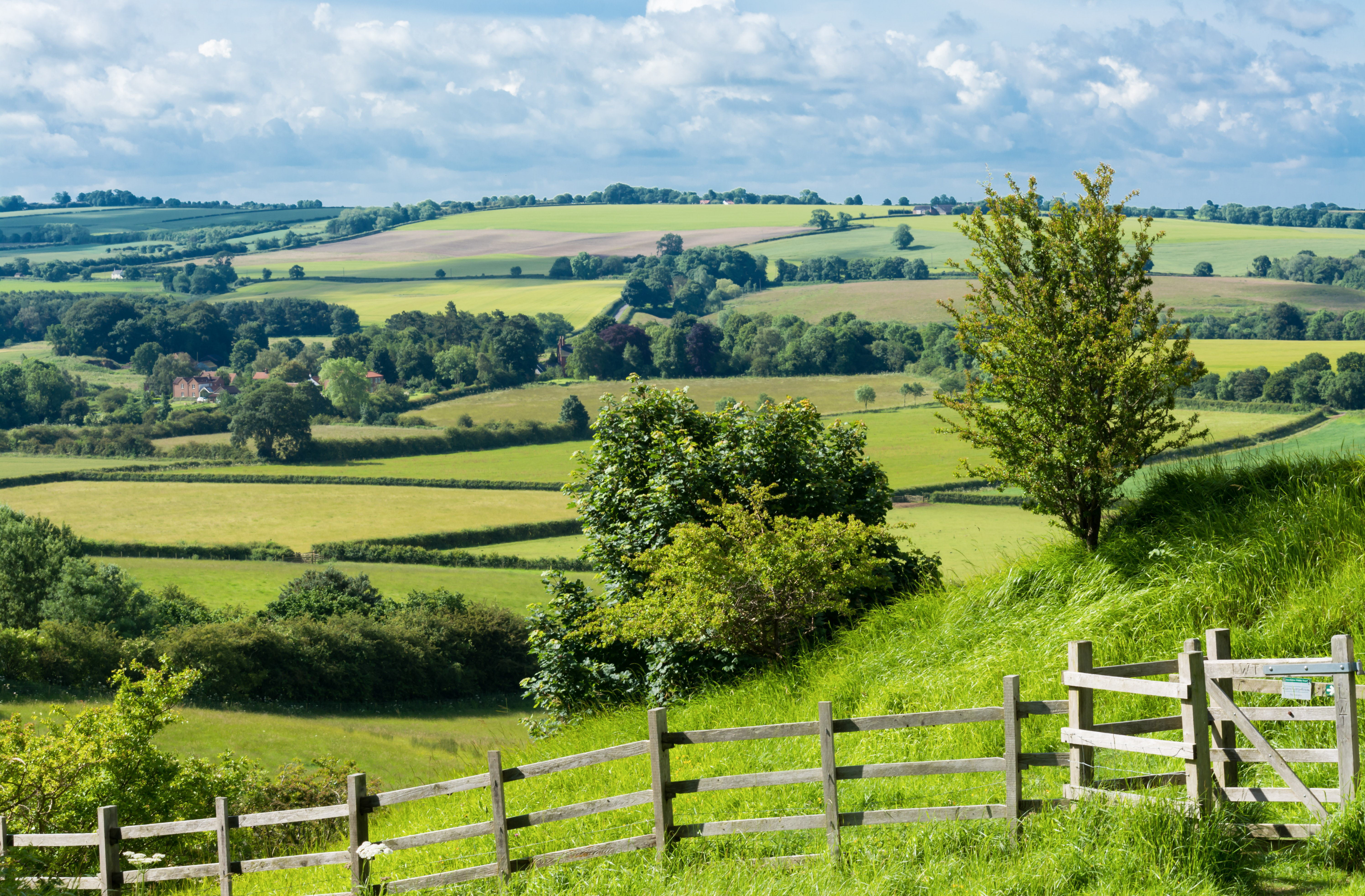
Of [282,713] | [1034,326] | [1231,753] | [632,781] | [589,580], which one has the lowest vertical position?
[282,713]

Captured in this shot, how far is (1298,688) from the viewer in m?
8.70

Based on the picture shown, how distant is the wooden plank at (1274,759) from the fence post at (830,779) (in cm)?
312

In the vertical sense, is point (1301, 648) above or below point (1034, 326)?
below

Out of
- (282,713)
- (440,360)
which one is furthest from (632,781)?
(440,360)

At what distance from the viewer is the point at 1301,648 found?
1309 centimetres

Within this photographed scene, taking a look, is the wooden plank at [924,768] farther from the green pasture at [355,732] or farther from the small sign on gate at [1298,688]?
the green pasture at [355,732]

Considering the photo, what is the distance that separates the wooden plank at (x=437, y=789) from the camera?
10422 millimetres

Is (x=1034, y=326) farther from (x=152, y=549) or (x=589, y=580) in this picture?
(x=152, y=549)

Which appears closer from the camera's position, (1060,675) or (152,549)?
(1060,675)

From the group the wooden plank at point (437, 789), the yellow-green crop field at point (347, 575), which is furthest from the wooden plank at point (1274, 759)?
the yellow-green crop field at point (347, 575)

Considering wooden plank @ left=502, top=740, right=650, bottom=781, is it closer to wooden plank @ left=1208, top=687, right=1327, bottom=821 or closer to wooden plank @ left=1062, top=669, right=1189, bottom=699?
wooden plank @ left=1062, top=669, right=1189, bottom=699

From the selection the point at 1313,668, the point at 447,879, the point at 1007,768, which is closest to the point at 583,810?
the point at 447,879

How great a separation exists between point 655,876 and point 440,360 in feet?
508

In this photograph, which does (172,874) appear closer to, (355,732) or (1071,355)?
(1071,355)
